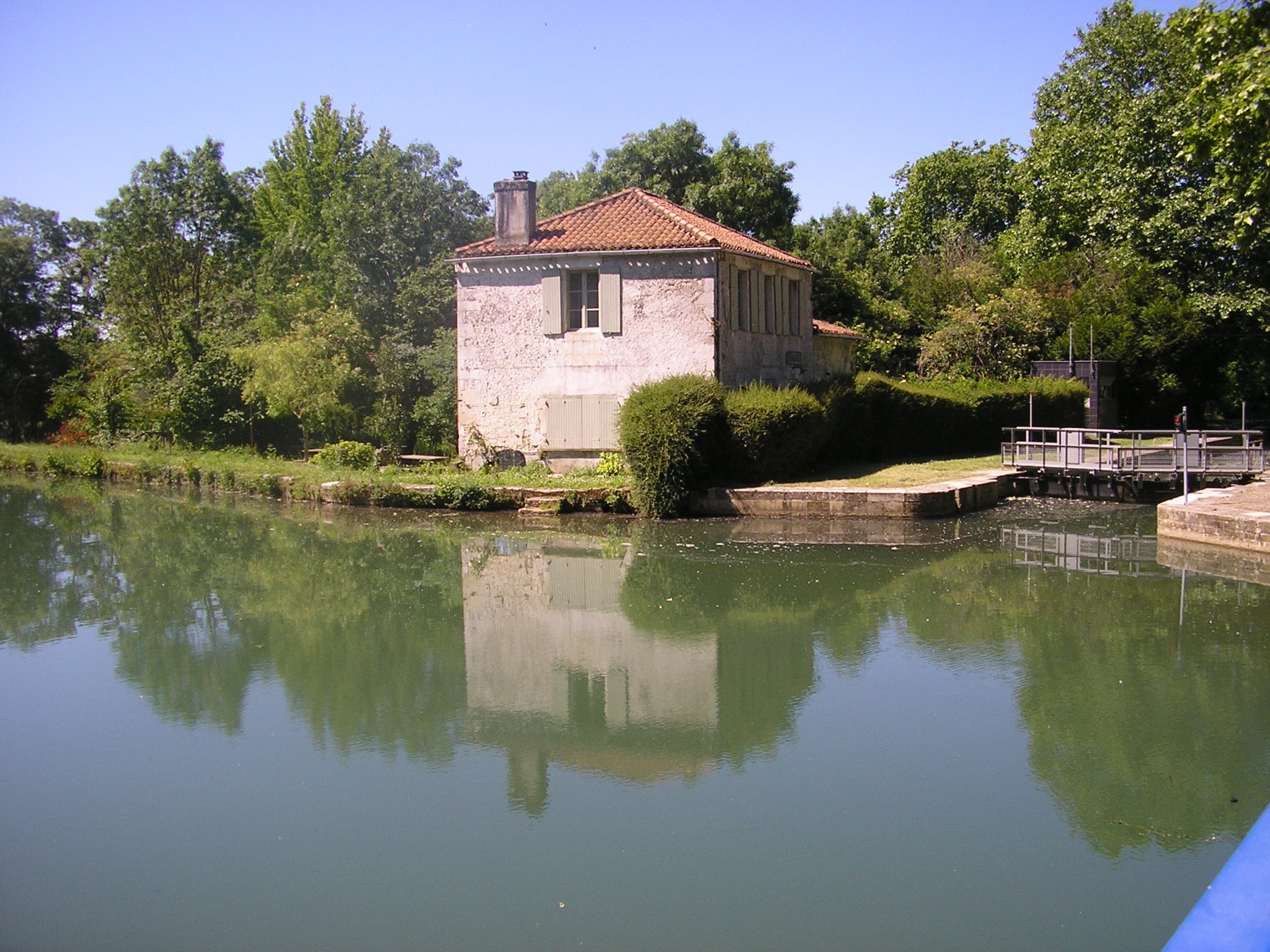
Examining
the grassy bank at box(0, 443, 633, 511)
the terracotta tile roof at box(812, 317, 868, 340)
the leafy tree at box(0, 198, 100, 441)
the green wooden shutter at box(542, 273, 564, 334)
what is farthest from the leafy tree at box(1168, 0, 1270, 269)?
the leafy tree at box(0, 198, 100, 441)

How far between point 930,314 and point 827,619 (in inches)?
929

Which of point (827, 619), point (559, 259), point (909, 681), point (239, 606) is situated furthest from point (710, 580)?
point (559, 259)

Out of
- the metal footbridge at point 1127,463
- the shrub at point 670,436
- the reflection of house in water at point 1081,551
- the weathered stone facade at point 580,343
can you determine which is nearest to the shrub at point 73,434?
the weathered stone facade at point 580,343

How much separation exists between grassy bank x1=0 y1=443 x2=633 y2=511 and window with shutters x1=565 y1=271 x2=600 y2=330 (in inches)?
128

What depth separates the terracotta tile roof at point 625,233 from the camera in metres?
22.3

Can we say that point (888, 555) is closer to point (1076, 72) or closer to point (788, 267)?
point (788, 267)

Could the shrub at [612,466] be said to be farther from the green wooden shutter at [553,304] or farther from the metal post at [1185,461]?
the metal post at [1185,461]

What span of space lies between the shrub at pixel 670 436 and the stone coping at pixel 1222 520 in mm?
7770

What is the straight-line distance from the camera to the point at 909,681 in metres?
9.74

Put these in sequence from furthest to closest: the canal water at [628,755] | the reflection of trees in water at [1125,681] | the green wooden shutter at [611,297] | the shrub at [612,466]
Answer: the green wooden shutter at [611,297]
the shrub at [612,466]
the reflection of trees in water at [1125,681]
the canal water at [628,755]

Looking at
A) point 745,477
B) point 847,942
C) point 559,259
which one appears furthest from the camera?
point 559,259

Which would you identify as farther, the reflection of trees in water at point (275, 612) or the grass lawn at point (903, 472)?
the grass lawn at point (903, 472)

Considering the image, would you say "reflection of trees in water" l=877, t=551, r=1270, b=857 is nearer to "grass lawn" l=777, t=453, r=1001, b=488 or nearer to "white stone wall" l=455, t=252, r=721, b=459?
"grass lawn" l=777, t=453, r=1001, b=488

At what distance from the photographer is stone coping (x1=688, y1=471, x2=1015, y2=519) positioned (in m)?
19.1
